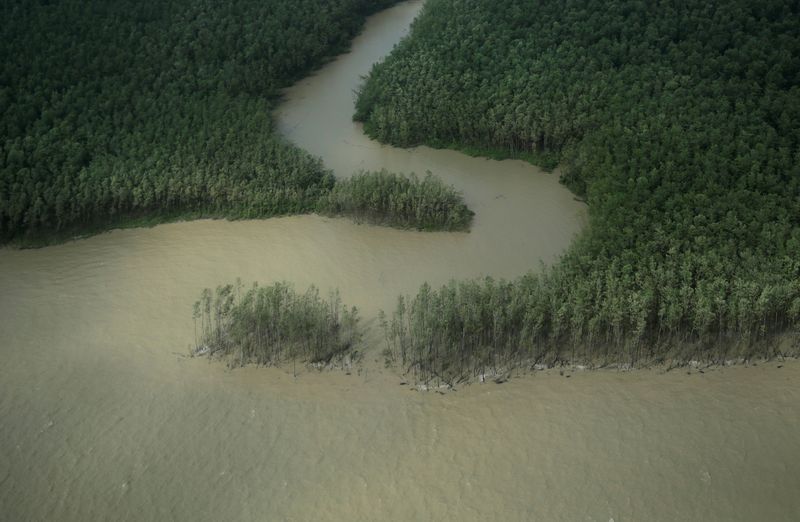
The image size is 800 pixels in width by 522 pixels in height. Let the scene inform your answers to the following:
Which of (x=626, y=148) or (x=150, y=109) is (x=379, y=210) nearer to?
(x=626, y=148)

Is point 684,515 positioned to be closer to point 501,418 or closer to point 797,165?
point 501,418

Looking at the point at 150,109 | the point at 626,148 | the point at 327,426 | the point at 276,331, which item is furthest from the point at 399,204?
the point at 150,109

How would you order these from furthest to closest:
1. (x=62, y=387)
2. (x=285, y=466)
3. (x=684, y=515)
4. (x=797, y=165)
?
1. (x=797, y=165)
2. (x=62, y=387)
3. (x=285, y=466)
4. (x=684, y=515)

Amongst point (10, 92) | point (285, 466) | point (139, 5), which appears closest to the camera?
point (285, 466)

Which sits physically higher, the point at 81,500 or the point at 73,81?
the point at 73,81

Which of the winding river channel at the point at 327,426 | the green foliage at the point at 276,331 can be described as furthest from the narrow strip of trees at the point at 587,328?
the green foliage at the point at 276,331

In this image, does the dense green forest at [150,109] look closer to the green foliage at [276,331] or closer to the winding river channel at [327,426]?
the winding river channel at [327,426]

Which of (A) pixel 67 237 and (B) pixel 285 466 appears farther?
(A) pixel 67 237

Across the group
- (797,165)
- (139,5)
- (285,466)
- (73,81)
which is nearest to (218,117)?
(73,81)
